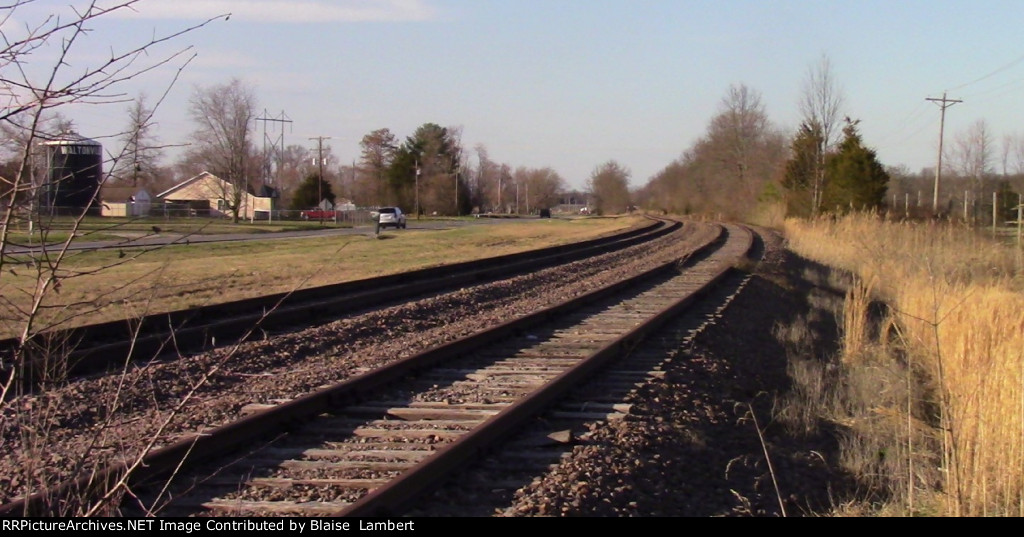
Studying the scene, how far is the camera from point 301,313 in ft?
39.4

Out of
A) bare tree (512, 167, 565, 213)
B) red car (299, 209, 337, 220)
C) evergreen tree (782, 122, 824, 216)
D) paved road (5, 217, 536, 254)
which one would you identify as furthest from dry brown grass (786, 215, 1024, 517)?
bare tree (512, 167, 565, 213)

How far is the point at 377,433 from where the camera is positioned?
21.9 feet

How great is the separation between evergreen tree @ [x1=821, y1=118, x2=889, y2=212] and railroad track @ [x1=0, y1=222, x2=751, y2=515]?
3697 centimetres

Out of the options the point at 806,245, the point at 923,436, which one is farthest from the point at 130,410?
the point at 806,245

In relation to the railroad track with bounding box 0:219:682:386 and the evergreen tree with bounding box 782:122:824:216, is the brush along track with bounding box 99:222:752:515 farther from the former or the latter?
the evergreen tree with bounding box 782:122:824:216

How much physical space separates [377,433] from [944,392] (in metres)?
3.99

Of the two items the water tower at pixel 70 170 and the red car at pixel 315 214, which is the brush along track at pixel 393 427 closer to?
the water tower at pixel 70 170

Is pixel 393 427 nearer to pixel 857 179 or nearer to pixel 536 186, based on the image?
pixel 857 179

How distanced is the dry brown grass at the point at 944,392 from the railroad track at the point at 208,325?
14.6 ft

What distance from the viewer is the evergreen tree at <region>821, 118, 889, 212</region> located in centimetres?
4498

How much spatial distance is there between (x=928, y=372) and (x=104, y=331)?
9500 mm

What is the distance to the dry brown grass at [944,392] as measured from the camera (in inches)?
240

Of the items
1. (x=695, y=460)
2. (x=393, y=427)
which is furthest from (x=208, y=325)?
(x=695, y=460)
